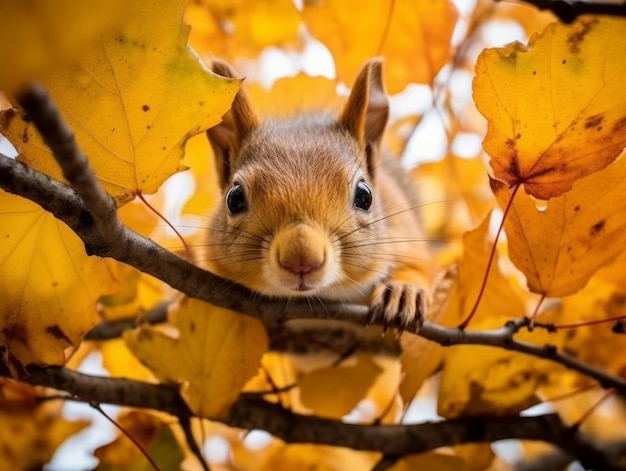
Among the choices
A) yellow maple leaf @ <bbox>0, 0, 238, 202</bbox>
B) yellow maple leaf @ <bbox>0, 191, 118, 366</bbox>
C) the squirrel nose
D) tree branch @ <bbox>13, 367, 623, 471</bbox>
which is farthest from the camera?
tree branch @ <bbox>13, 367, 623, 471</bbox>

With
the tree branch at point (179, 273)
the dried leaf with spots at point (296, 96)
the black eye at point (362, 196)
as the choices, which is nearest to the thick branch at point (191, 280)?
the tree branch at point (179, 273)

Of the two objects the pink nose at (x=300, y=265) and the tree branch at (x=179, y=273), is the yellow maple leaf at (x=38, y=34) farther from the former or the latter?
the pink nose at (x=300, y=265)

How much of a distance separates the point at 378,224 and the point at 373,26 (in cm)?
67

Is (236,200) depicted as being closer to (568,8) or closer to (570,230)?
(570,230)

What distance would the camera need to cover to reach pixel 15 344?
149 centimetres

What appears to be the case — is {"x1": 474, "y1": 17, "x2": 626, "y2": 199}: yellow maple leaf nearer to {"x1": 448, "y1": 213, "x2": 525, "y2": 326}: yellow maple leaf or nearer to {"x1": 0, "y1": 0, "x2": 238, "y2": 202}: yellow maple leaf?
{"x1": 448, "y1": 213, "x2": 525, "y2": 326}: yellow maple leaf

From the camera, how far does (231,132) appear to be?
7.64 ft

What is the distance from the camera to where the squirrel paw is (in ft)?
5.90

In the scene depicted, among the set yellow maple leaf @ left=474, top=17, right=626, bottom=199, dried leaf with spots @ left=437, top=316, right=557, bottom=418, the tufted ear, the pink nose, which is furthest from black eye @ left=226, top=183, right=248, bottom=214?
yellow maple leaf @ left=474, top=17, right=626, bottom=199

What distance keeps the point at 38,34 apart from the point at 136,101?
60cm

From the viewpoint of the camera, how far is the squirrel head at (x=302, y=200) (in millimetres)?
1730

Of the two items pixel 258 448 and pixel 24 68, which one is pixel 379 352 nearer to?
pixel 258 448

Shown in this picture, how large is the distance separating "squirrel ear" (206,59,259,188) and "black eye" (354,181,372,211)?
17.1 inches

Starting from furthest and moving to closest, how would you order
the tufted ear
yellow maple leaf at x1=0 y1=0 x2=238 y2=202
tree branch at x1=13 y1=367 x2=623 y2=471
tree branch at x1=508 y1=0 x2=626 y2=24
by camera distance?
the tufted ear
tree branch at x1=13 y1=367 x2=623 y2=471
yellow maple leaf at x1=0 y1=0 x2=238 y2=202
tree branch at x1=508 y1=0 x2=626 y2=24
